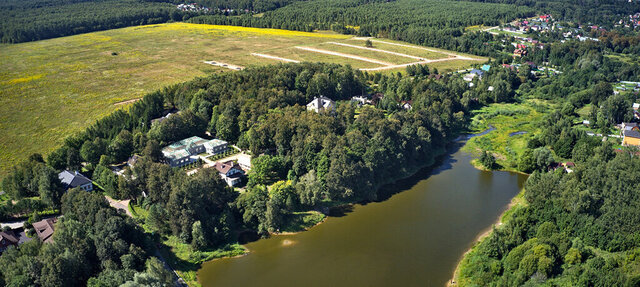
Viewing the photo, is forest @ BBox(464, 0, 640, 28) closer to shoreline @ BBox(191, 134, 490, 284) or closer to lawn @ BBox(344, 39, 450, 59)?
lawn @ BBox(344, 39, 450, 59)

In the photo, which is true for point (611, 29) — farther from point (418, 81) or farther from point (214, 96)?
point (214, 96)

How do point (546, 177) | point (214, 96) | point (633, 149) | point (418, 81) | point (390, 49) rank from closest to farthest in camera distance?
point (546, 177)
point (633, 149)
point (214, 96)
point (418, 81)
point (390, 49)

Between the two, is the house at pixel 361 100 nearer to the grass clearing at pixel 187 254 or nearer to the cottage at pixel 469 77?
the cottage at pixel 469 77

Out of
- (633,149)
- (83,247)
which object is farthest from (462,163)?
(83,247)

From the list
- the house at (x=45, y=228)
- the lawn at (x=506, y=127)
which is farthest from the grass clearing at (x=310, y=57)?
the house at (x=45, y=228)

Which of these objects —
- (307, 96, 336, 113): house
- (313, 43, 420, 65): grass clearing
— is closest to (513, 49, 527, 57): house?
(313, 43, 420, 65): grass clearing
